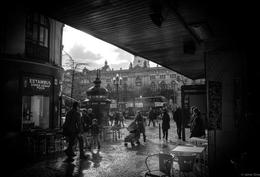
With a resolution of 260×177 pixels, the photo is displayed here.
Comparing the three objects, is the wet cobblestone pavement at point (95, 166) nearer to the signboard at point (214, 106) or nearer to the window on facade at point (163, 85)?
the signboard at point (214, 106)

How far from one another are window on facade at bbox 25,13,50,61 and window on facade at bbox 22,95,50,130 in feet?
10.4

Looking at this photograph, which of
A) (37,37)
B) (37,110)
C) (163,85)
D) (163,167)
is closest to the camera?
(163,167)

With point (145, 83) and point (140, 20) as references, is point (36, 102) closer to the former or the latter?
point (140, 20)

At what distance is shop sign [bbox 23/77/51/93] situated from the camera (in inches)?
486

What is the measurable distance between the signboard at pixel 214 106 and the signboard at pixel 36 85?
10302 mm

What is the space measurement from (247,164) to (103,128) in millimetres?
11241

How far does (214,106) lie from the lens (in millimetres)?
6496

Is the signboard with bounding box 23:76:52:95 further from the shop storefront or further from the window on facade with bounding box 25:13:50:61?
the window on facade with bounding box 25:13:50:61

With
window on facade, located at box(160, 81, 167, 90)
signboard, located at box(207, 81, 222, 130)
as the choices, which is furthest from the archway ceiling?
window on facade, located at box(160, 81, 167, 90)

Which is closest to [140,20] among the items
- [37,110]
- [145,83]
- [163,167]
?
[163,167]

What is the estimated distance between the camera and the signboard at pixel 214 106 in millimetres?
6449

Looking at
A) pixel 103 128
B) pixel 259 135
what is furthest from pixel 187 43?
pixel 103 128

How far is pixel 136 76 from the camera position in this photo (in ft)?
224

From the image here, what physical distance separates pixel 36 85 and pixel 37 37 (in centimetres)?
344
